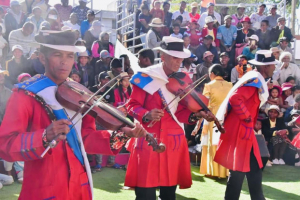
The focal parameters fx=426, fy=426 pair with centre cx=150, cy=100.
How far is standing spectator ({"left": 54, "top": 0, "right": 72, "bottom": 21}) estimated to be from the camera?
12.8 m

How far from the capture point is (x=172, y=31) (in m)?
12.9

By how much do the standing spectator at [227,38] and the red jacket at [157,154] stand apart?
868 cm

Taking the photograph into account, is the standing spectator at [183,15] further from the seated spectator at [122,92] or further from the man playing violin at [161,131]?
the man playing violin at [161,131]

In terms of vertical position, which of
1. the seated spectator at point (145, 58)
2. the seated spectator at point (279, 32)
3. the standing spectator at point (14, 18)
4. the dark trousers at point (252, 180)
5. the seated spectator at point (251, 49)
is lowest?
the dark trousers at point (252, 180)

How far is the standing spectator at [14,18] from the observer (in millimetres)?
10969

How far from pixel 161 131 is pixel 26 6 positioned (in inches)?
335

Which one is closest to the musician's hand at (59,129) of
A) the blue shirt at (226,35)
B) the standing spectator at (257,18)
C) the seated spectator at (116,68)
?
the seated spectator at (116,68)

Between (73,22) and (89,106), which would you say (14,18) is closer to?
(73,22)

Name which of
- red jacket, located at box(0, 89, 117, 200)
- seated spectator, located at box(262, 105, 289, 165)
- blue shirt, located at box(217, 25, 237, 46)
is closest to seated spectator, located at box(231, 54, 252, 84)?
seated spectator, located at box(262, 105, 289, 165)

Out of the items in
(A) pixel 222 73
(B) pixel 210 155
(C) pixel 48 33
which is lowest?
(B) pixel 210 155

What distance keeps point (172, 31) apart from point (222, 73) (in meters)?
5.21

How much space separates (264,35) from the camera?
14.1 meters

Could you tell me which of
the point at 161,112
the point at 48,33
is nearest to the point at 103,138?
the point at 48,33

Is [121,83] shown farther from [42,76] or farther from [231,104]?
[42,76]
